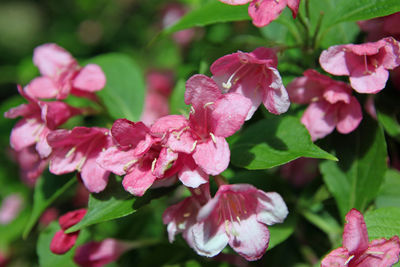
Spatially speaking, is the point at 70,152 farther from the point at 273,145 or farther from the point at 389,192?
the point at 389,192

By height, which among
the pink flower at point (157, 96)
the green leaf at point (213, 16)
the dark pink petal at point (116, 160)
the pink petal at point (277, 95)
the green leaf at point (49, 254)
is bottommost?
the pink flower at point (157, 96)

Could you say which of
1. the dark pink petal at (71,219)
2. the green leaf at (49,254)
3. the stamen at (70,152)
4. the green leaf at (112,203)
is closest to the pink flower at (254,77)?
the green leaf at (112,203)

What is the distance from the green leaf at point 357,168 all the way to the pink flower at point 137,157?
23.6 inches

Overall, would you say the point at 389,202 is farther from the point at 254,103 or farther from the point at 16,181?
the point at 16,181

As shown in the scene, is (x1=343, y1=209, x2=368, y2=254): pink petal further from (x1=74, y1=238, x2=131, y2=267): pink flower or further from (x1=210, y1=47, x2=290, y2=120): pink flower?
(x1=74, y1=238, x2=131, y2=267): pink flower

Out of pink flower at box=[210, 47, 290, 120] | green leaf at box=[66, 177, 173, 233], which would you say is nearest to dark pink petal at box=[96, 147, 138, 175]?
green leaf at box=[66, 177, 173, 233]

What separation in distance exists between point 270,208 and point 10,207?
1.84 metres

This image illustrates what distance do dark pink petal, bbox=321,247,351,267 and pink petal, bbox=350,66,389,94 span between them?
450 mm

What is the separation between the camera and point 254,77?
1.26 m

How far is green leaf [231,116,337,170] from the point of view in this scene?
118cm

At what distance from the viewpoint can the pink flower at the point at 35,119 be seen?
4.52 ft

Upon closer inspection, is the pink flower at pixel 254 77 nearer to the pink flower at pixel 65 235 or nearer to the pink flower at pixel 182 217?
the pink flower at pixel 182 217

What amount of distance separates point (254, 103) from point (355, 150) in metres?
0.46

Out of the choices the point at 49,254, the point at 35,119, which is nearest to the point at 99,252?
the point at 49,254
